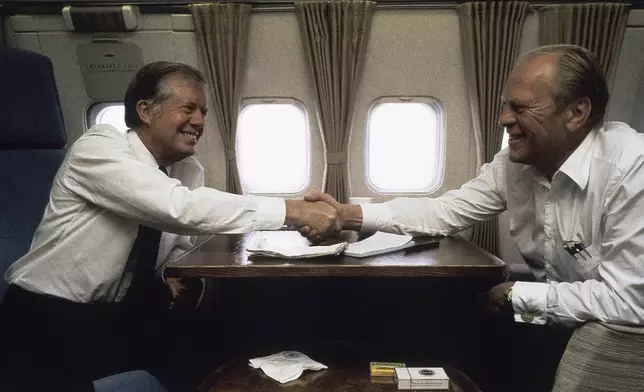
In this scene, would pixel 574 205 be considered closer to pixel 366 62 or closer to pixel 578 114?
pixel 578 114

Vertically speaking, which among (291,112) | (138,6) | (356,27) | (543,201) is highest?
(138,6)

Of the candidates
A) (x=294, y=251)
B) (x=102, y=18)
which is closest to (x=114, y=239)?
(x=294, y=251)

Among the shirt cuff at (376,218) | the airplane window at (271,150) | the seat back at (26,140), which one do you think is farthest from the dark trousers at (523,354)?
the seat back at (26,140)

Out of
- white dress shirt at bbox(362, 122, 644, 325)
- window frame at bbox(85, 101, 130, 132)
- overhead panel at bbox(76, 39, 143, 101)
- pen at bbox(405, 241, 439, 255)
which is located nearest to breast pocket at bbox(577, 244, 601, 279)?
white dress shirt at bbox(362, 122, 644, 325)

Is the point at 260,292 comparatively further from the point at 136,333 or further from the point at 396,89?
the point at 396,89

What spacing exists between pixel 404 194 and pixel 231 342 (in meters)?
1.39

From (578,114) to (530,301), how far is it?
68cm

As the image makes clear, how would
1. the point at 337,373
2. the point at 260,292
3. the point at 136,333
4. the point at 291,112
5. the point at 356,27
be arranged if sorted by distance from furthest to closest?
1. the point at 291,112
2. the point at 356,27
3. the point at 260,292
4. the point at 136,333
5. the point at 337,373

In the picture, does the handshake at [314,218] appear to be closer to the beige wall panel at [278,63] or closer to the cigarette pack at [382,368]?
the cigarette pack at [382,368]

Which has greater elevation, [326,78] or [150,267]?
[326,78]

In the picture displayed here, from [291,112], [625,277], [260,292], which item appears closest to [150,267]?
[260,292]

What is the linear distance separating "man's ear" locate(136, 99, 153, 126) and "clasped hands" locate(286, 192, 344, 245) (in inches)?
26.9

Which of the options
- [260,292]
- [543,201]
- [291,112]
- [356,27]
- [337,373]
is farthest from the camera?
[291,112]

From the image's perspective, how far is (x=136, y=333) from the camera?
2.09 meters
